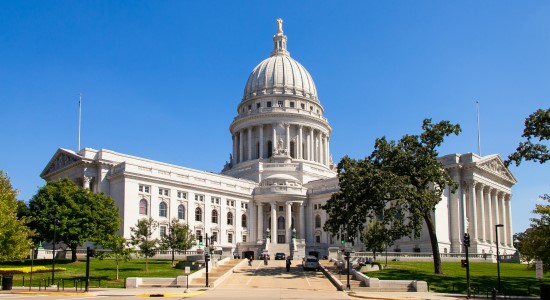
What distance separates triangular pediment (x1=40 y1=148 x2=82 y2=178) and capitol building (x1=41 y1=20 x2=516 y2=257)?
183 millimetres

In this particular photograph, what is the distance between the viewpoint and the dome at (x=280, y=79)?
451ft

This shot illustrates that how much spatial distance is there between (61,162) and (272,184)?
37201mm

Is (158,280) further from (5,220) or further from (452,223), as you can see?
(452,223)

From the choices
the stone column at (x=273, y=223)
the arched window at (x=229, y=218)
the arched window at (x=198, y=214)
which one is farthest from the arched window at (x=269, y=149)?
the arched window at (x=198, y=214)

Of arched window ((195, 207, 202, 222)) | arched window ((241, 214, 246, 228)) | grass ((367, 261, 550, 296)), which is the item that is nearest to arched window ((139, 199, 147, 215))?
arched window ((195, 207, 202, 222))

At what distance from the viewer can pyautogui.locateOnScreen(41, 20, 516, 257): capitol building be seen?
95.9 m

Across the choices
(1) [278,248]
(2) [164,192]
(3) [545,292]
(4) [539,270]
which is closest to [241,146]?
(2) [164,192]

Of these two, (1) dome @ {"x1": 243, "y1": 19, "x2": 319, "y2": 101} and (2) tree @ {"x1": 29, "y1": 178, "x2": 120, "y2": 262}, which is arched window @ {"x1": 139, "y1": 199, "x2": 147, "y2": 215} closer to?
(2) tree @ {"x1": 29, "y1": 178, "x2": 120, "y2": 262}

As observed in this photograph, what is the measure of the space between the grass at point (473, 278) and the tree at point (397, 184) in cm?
311

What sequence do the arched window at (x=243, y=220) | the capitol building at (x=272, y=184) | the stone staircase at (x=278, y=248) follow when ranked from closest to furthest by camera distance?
the capitol building at (x=272, y=184) < the stone staircase at (x=278, y=248) < the arched window at (x=243, y=220)

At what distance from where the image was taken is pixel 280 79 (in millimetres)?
138250

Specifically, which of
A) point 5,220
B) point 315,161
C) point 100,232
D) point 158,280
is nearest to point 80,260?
point 100,232

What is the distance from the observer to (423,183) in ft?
202

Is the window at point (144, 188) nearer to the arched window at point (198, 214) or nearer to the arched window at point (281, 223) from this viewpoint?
the arched window at point (198, 214)
